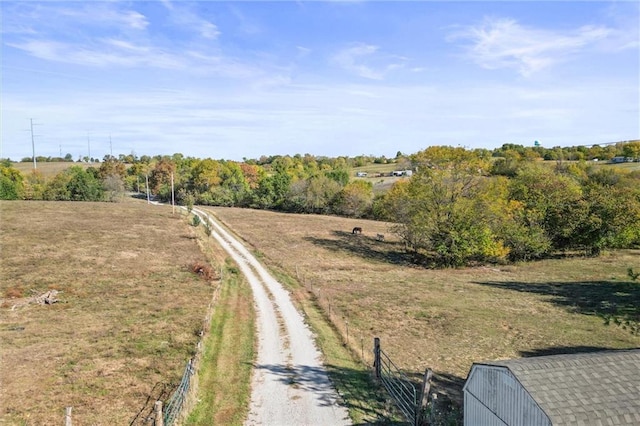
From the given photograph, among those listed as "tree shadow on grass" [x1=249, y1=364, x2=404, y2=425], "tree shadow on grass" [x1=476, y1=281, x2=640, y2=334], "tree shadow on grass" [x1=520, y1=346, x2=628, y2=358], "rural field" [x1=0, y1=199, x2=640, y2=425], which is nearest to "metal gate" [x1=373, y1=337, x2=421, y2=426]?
"tree shadow on grass" [x1=249, y1=364, x2=404, y2=425]

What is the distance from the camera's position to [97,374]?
1941 cm

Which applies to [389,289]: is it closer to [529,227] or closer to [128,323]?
[128,323]

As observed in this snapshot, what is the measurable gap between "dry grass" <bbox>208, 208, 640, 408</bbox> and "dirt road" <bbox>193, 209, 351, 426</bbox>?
2925mm

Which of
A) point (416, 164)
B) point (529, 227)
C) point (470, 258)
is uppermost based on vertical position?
point (416, 164)

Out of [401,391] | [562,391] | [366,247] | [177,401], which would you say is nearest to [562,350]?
[401,391]

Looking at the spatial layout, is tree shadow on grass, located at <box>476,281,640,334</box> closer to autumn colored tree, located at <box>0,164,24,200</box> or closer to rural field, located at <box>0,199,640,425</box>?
rural field, located at <box>0,199,640,425</box>

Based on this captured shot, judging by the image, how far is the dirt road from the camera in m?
16.5

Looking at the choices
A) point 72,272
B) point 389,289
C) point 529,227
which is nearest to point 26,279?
point 72,272

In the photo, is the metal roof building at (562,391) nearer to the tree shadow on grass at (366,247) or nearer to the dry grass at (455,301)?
the dry grass at (455,301)

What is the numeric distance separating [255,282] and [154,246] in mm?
19092

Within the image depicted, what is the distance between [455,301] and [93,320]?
26214mm

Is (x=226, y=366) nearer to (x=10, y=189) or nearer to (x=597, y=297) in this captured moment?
(x=597, y=297)

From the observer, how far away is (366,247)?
203 feet

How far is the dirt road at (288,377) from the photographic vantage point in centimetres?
1648
